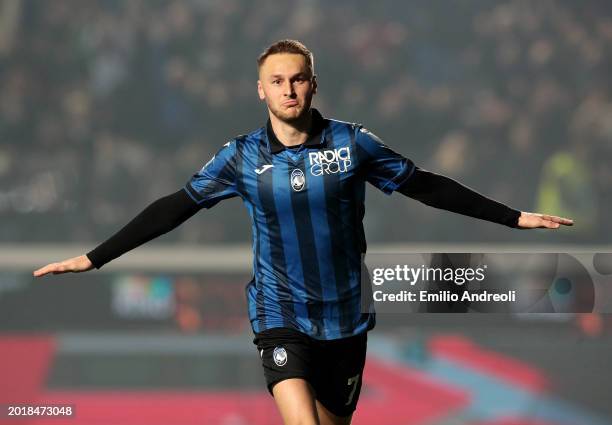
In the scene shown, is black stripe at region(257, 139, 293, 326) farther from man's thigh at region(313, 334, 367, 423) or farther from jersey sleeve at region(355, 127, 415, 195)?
jersey sleeve at region(355, 127, 415, 195)

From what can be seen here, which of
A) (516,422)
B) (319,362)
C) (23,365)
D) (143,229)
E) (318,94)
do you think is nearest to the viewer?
(319,362)

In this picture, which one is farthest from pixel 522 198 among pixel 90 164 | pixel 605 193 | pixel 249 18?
pixel 90 164

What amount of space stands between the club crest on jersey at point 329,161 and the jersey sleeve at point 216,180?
34cm

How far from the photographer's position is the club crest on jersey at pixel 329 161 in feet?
14.8

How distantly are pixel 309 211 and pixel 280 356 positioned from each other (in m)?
0.59

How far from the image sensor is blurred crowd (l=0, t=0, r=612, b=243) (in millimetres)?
9391

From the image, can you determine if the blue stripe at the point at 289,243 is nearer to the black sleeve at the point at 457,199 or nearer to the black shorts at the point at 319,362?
the black shorts at the point at 319,362

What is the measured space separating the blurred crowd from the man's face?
16.1 feet

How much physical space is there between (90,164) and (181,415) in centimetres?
233

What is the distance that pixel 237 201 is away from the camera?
9.16m

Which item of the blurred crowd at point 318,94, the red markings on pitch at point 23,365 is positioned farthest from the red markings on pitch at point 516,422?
the red markings on pitch at point 23,365

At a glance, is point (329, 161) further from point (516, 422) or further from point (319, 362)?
point (516, 422)

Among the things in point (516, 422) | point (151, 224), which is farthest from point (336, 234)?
point (516, 422)

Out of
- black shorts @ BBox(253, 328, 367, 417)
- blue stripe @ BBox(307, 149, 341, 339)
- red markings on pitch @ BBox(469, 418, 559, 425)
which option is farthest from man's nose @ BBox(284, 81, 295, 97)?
red markings on pitch @ BBox(469, 418, 559, 425)
